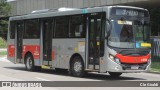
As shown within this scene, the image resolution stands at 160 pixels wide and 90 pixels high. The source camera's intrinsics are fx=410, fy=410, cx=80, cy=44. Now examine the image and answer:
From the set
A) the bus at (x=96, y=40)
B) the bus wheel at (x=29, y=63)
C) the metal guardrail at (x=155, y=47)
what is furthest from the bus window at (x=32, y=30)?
the metal guardrail at (x=155, y=47)

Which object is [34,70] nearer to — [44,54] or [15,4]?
[44,54]

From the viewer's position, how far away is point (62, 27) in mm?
19719

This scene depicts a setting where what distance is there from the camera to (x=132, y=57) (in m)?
17.2

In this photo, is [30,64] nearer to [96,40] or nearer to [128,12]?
[96,40]

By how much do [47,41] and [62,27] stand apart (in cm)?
179

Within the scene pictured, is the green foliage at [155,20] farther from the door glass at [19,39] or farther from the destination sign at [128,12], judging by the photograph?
the destination sign at [128,12]

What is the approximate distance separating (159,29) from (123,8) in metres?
29.1

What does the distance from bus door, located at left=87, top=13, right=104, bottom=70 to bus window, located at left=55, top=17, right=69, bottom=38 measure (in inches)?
69.4

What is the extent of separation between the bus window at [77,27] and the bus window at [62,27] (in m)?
0.37

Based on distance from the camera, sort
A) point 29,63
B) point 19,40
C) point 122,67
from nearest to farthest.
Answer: point 122,67
point 29,63
point 19,40

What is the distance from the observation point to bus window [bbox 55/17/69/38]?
1941cm

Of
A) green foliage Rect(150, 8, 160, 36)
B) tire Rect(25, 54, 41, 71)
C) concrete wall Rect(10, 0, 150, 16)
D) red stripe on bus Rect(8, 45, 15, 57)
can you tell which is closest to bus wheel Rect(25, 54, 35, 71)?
tire Rect(25, 54, 41, 71)

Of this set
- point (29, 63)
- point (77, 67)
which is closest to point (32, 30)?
point (29, 63)

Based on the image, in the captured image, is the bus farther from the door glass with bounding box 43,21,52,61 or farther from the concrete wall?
the concrete wall
